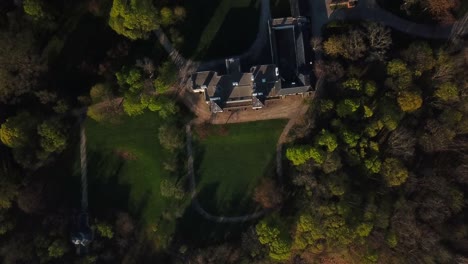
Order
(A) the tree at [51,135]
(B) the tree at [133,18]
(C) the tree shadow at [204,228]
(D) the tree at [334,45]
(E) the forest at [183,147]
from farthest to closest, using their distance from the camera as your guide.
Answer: (C) the tree shadow at [204,228]
(D) the tree at [334,45]
(E) the forest at [183,147]
(A) the tree at [51,135]
(B) the tree at [133,18]

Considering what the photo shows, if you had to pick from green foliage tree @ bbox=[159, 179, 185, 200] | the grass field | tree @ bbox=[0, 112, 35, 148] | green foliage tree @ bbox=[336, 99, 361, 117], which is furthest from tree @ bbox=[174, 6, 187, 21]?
green foliage tree @ bbox=[336, 99, 361, 117]

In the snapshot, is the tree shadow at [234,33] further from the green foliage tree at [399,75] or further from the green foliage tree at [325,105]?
the green foliage tree at [399,75]

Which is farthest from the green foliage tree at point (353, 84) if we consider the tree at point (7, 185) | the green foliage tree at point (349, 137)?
the tree at point (7, 185)

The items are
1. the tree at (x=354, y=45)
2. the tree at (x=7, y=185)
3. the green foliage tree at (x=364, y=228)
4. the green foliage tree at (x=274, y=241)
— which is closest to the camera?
the tree at (x=7, y=185)

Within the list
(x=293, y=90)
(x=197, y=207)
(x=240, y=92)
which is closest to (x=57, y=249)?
(x=197, y=207)

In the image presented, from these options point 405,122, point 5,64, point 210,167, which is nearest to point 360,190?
point 405,122
